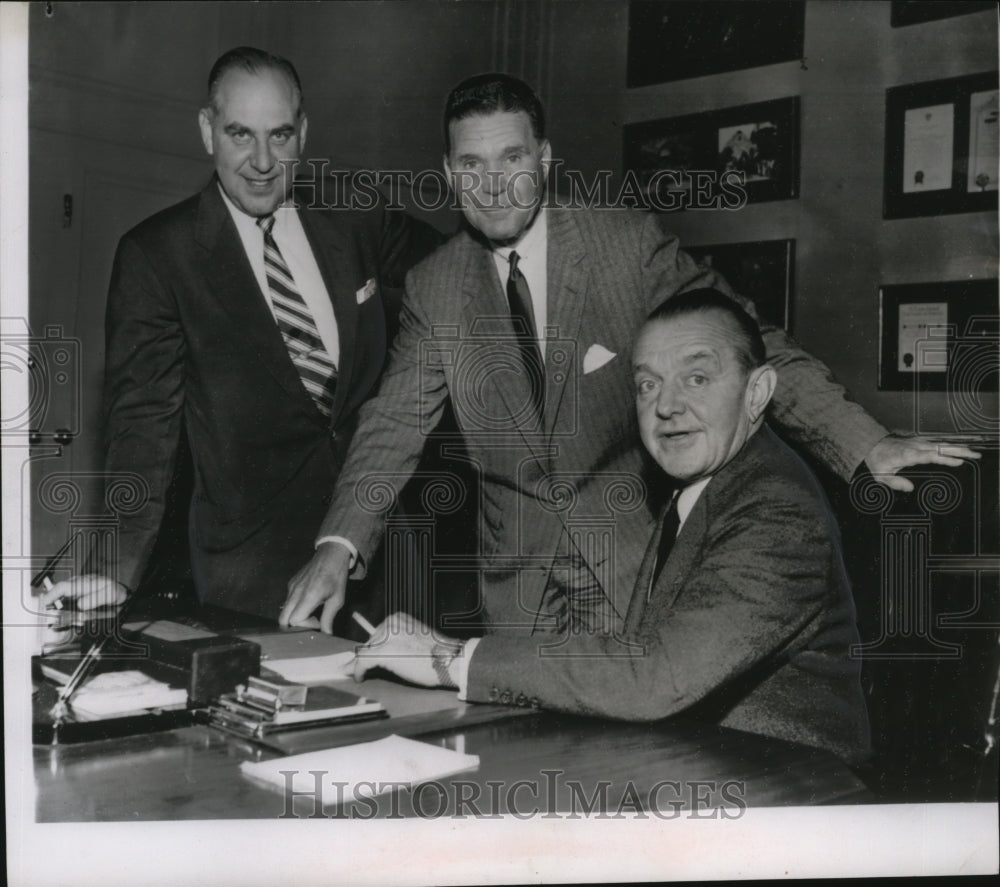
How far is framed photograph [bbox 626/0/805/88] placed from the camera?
2660 millimetres

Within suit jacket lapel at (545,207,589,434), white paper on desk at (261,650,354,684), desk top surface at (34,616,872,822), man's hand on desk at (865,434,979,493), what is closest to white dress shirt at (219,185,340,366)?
suit jacket lapel at (545,207,589,434)

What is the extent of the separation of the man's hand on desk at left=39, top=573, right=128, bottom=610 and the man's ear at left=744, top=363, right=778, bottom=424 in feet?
5.59

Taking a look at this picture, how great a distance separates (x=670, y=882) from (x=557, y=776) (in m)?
0.85

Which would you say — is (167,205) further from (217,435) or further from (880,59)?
(880,59)

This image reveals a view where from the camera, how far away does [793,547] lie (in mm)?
2051

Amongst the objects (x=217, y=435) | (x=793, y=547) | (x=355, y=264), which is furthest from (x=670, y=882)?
(x=355, y=264)

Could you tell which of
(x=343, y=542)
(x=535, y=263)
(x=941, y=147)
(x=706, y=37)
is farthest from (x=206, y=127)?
(x=941, y=147)

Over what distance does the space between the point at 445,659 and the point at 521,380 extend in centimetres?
89

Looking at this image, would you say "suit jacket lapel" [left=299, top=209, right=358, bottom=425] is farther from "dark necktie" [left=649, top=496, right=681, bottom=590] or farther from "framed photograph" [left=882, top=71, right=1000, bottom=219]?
"framed photograph" [left=882, top=71, right=1000, bottom=219]

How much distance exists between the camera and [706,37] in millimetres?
2680

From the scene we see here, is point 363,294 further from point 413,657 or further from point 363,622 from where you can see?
point 413,657

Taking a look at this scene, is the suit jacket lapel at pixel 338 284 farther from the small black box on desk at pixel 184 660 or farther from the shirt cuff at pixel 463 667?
the shirt cuff at pixel 463 667

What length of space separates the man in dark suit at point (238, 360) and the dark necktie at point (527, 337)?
1.00ft

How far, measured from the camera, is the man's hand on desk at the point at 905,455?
8.20 ft
